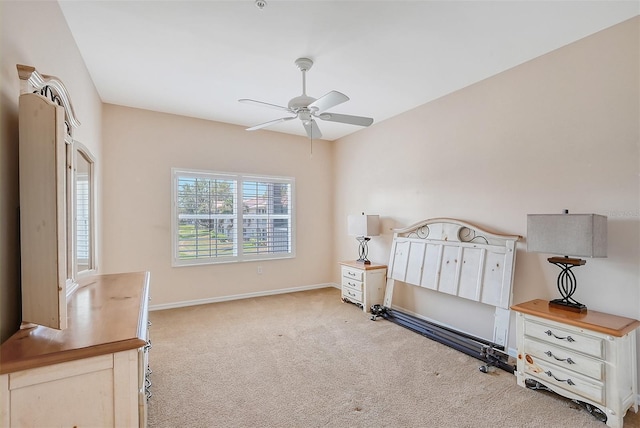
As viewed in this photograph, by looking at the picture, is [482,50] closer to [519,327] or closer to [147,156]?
[519,327]

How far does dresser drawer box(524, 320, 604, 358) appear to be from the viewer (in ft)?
6.70

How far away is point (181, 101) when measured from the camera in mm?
3855

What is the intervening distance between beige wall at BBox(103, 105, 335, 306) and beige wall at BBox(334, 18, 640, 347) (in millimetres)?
1831

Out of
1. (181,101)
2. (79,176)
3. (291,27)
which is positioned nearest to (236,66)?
(291,27)

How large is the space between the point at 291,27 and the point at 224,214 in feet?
10.2

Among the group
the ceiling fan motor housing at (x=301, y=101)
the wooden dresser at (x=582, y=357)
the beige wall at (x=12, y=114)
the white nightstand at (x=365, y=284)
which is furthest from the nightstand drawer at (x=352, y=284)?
the beige wall at (x=12, y=114)

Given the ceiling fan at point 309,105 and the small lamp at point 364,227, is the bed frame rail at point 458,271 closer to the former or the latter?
the small lamp at point 364,227

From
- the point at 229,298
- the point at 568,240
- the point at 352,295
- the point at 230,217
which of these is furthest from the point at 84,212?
the point at 568,240

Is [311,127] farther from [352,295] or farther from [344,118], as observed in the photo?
[352,295]

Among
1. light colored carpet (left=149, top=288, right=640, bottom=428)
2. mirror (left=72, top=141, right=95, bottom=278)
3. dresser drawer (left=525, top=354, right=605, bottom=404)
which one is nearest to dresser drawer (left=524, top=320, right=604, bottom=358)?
dresser drawer (left=525, top=354, right=605, bottom=404)

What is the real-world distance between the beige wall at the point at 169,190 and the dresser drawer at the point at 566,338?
3.68m

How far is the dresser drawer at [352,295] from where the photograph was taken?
171 inches

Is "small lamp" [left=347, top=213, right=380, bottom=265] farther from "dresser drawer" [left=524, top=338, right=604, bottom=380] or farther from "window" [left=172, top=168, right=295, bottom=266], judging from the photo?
"dresser drawer" [left=524, top=338, right=604, bottom=380]

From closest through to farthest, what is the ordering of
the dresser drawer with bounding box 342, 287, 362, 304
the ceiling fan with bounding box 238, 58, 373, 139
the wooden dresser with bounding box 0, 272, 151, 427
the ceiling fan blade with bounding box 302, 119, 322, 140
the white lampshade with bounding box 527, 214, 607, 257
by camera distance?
the wooden dresser with bounding box 0, 272, 151, 427, the white lampshade with bounding box 527, 214, 607, 257, the ceiling fan with bounding box 238, 58, 373, 139, the ceiling fan blade with bounding box 302, 119, 322, 140, the dresser drawer with bounding box 342, 287, 362, 304
